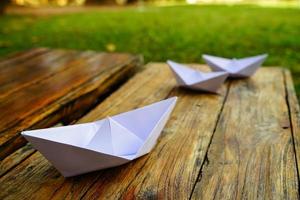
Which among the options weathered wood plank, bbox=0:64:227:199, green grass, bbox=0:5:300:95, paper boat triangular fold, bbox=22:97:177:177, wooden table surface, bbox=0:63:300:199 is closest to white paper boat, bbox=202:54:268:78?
wooden table surface, bbox=0:63:300:199

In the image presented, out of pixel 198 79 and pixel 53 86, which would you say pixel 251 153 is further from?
pixel 53 86

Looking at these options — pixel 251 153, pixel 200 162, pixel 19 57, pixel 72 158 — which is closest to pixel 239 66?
pixel 251 153

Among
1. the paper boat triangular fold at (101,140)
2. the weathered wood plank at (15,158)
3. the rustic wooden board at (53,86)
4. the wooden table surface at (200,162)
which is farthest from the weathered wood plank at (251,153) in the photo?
the rustic wooden board at (53,86)

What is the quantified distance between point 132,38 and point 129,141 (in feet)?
13.2

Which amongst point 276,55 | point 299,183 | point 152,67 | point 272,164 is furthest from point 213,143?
point 276,55

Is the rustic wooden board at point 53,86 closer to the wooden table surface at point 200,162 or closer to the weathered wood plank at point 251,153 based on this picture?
the wooden table surface at point 200,162

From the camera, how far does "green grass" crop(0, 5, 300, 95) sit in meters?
4.22

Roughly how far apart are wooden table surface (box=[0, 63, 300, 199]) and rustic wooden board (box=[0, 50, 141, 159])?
0.49 ft

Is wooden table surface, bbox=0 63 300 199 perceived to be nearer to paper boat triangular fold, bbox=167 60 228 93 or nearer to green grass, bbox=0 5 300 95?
paper boat triangular fold, bbox=167 60 228 93

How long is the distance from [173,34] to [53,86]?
359 cm

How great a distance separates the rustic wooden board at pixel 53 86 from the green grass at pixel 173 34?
1701 millimetres

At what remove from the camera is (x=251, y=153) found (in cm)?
114

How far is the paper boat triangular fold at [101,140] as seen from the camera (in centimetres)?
93

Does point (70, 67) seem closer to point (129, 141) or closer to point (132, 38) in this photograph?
point (129, 141)
